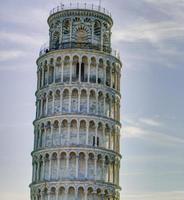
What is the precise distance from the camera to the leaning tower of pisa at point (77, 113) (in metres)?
58.0

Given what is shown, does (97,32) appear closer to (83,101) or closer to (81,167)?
(83,101)

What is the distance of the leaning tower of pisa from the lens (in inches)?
2283

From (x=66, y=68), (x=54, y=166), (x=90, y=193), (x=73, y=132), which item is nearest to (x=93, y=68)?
(x=66, y=68)

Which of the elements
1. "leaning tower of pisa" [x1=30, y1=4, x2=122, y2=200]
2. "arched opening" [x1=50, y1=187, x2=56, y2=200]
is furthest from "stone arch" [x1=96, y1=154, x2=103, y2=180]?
"arched opening" [x1=50, y1=187, x2=56, y2=200]

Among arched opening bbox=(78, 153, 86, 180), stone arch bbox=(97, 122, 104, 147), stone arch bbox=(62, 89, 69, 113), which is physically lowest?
arched opening bbox=(78, 153, 86, 180)

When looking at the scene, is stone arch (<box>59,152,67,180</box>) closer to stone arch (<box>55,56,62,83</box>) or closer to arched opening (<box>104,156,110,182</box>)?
arched opening (<box>104,156,110,182</box>)

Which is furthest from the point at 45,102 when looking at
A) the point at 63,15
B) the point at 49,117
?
the point at 63,15

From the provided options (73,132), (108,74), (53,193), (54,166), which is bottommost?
(53,193)

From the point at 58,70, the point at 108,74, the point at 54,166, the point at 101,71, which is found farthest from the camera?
the point at 108,74

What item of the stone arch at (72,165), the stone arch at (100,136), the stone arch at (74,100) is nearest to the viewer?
the stone arch at (72,165)

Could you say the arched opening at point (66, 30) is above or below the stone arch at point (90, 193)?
above

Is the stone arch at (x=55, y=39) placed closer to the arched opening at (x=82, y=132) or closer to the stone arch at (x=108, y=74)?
the stone arch at (x=108, y=74)

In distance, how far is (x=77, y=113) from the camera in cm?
5925

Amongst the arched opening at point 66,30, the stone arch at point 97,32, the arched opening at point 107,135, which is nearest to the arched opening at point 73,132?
the arched opening at point 107,135
